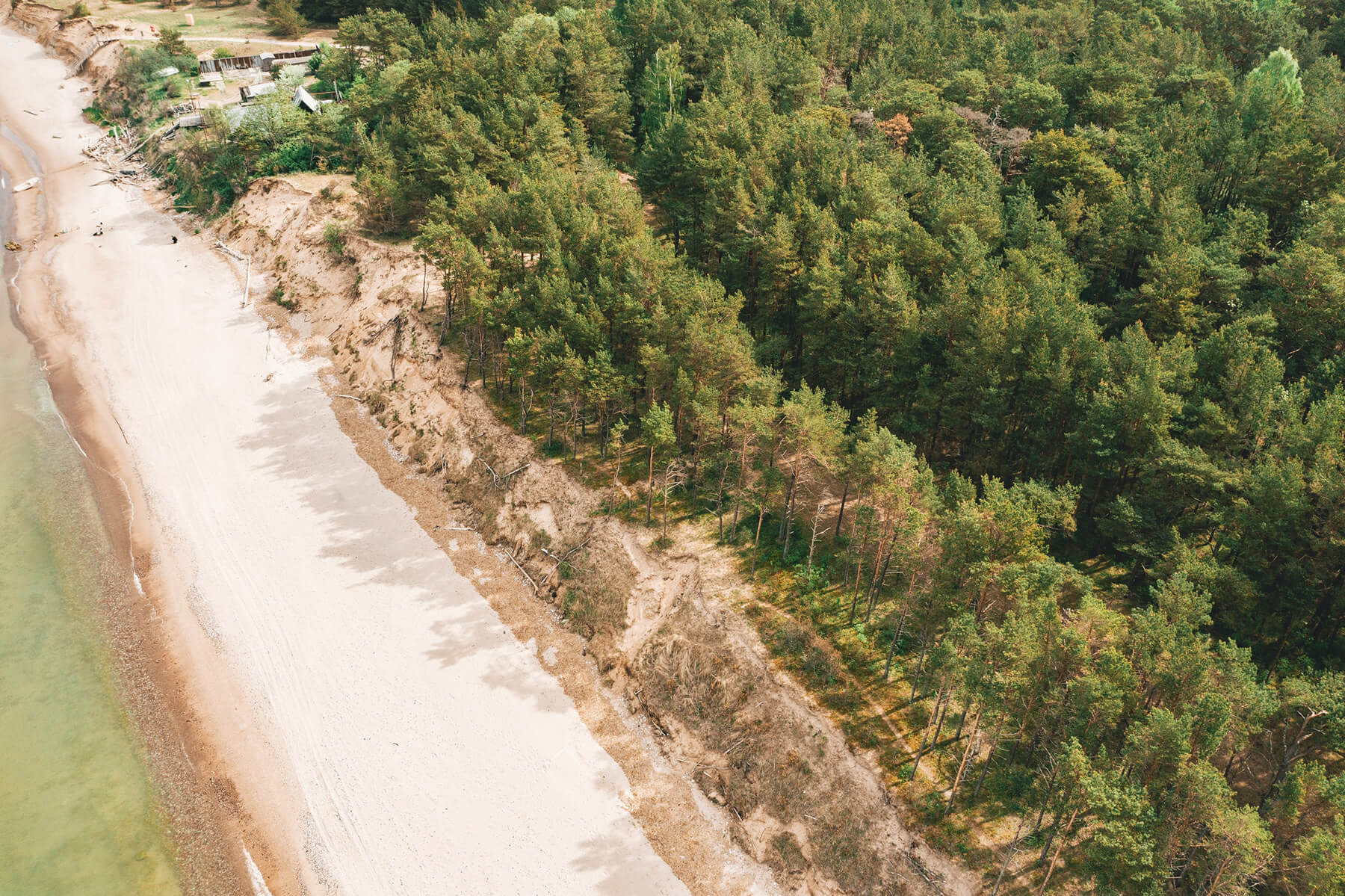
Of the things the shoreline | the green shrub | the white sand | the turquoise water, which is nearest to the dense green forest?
the white sand

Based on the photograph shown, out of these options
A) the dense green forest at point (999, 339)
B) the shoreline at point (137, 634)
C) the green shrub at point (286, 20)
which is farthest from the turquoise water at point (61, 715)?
the green shrub at point (286, 20)

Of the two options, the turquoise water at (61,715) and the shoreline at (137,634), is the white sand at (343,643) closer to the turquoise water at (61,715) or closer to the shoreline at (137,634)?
the shoreline at (137,634)

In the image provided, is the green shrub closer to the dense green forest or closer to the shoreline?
the dense green forest

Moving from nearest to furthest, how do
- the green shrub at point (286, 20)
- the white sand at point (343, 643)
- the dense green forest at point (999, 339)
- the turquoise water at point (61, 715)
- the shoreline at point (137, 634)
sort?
the dense green forest at point (999, 339)
the white sand at point (343, 643)
the turquoise water at point (61, 715)
the shoreline at point (137, 634)
the green shrub at point (286, 20)

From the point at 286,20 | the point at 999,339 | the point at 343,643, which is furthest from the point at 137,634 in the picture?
the point at 286,20

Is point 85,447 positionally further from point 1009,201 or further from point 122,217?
point 1009,201

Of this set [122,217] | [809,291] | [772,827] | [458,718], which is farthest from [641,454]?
[122,217]
